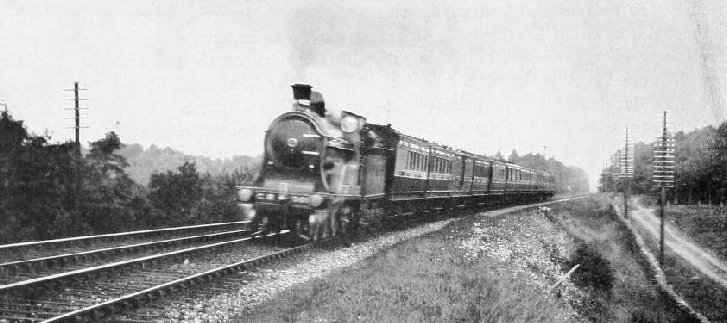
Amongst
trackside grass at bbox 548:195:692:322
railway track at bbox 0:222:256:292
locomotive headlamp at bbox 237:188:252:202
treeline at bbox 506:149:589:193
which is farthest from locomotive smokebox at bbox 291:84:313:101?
treeline at bbox 506:149:589:193

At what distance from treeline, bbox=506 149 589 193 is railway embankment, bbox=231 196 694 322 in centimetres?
6246

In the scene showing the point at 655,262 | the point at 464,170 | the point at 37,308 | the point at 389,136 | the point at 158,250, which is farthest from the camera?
the point at 655,262

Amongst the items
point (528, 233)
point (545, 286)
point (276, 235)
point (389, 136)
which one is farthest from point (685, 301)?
point (276, 235)

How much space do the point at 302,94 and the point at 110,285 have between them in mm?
6820

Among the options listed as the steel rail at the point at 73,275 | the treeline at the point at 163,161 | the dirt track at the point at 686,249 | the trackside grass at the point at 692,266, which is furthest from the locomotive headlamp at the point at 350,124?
the treeline at the point at 163,161

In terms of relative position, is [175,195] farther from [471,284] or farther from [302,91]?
[471,284]

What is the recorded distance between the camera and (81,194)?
22469mm

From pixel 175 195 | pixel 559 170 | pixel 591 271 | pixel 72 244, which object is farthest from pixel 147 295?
pixel 559 170

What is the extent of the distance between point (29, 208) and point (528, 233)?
58.4ft

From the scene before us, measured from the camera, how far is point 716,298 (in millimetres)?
22031

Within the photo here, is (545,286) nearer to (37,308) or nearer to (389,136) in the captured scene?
(389,136)

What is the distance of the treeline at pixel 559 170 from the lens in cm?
10011

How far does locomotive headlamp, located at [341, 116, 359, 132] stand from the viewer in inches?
560

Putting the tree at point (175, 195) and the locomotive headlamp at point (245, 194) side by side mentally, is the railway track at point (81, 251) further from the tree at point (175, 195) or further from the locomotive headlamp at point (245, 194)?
the tree at point (175, 195)
